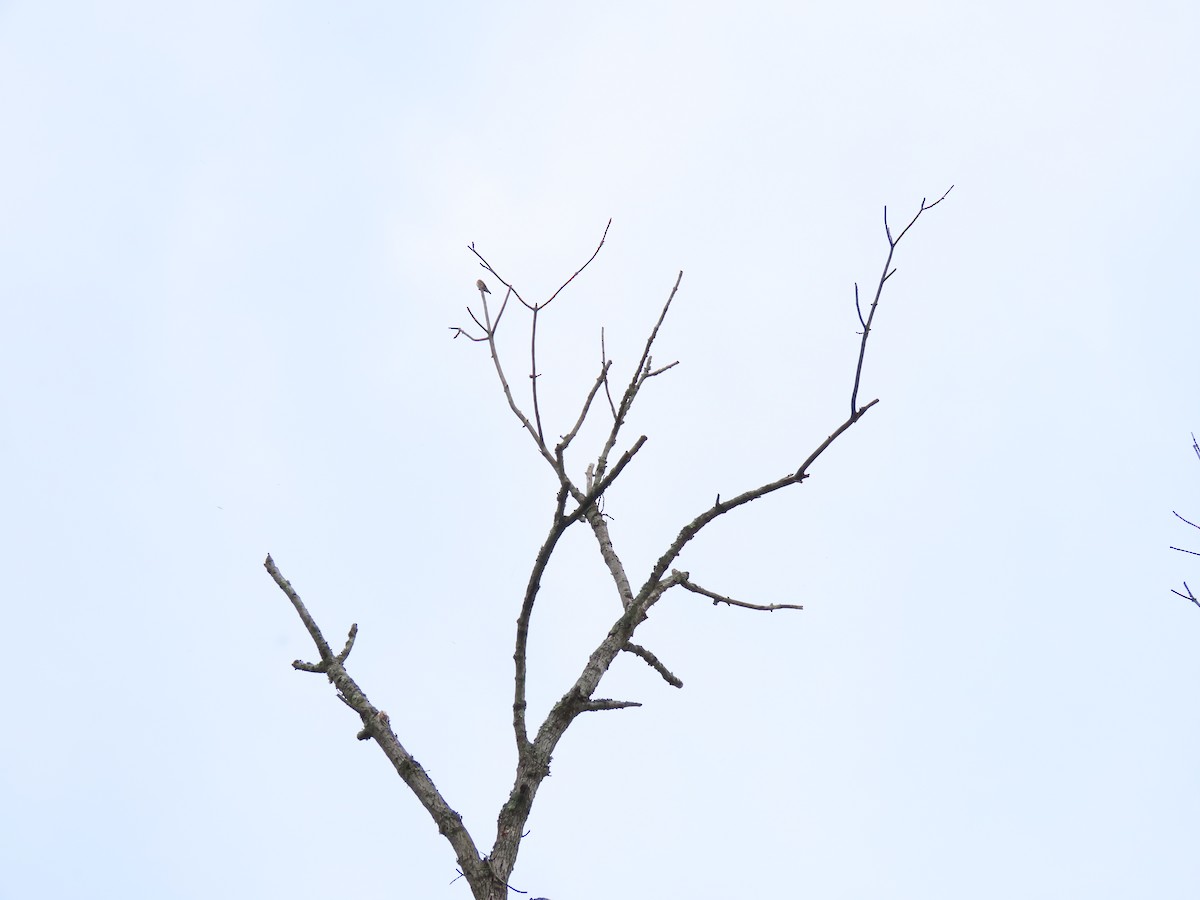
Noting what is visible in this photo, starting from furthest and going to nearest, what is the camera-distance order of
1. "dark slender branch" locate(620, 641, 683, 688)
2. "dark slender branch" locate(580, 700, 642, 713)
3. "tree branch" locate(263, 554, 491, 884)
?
"dark slender branch" locate(620, 641, 683, 688) → "dark slender branch" locate(580, 700, 642, 713) → "tree branch" locate(263, 554, 491, 884)

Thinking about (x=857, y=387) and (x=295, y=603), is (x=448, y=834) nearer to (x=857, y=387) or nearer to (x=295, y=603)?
(x=295, y=603)

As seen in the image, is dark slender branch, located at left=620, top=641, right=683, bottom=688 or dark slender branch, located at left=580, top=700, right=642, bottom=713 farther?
dark slender branch, located at left=620, top=641, right=683, bottom=688

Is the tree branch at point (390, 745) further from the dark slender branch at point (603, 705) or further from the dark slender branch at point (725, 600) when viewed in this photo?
the dark slender branch at point (725, 600)

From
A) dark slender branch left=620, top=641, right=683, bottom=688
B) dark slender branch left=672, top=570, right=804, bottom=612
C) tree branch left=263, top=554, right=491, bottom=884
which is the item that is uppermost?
dark slender branch left=672, top=570, right=804, bottom=612

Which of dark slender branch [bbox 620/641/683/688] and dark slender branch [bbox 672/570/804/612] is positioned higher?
dark slender branch [bbox 672/570/804/612]

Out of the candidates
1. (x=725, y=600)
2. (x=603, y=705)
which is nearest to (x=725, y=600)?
(x=725, y=600)

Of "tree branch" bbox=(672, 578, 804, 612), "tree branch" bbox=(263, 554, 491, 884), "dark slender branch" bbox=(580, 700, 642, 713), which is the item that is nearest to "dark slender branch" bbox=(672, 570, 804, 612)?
"tree branch" bbox=(672, 578, 804, 612)

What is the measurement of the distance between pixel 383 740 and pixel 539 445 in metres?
1.24

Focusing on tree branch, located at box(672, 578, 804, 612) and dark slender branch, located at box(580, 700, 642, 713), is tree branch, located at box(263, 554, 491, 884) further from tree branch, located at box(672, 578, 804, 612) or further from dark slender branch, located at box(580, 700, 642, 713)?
tree branch, located at box(672, 578, 804, 612)

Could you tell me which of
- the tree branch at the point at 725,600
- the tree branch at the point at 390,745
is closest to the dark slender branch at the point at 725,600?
→ the tree branch at the point at 725,600

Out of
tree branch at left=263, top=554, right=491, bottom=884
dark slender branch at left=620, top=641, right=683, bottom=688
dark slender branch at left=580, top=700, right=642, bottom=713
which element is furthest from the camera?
dark slender branch at left=620, top=641, right=683, bottom=688

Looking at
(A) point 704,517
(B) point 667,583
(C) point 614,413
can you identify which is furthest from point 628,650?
(C) point 614,413

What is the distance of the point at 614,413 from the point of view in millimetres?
3967

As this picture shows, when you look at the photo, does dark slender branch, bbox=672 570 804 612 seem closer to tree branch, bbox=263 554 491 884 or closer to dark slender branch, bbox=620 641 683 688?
dark slender branch, bbox=620 641 683 688
